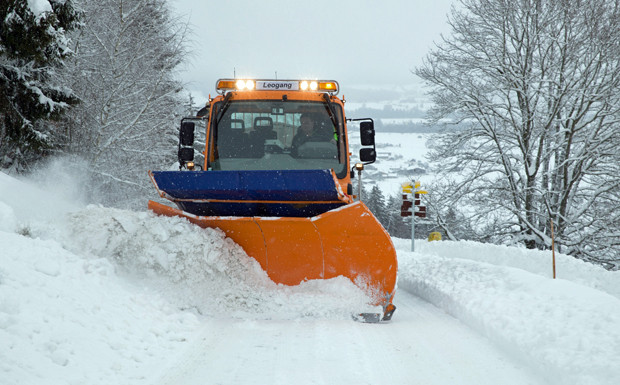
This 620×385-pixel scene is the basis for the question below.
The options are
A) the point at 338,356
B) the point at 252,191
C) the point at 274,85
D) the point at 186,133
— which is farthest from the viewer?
the point at 274,85

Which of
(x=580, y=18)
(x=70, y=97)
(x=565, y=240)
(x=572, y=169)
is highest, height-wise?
(x=580, y=18)

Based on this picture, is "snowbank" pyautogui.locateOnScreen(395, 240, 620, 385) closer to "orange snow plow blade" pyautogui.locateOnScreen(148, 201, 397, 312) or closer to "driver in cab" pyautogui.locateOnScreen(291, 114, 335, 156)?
"orange snow plow blade" pyautogui.locateOnScreen(148, 201, 397, 312)

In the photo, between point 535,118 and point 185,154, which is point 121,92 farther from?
point 535,118

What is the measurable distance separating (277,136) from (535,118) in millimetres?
10737

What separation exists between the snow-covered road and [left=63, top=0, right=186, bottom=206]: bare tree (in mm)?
12127

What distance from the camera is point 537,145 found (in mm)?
14812

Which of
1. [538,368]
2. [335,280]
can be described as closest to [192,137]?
[335,280]

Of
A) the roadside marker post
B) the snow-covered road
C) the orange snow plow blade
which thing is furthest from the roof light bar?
the roadside marker post

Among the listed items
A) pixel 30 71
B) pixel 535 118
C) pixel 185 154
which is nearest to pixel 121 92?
pixel 30 71

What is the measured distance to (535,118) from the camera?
14.4 meters

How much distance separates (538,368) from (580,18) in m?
13.2

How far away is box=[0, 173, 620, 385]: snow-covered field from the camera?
10.6 feet

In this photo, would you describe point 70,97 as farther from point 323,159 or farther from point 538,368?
point 538,368

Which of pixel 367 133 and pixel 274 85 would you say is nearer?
pixel 367 133
